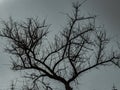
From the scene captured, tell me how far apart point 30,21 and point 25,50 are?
1999 millimetres

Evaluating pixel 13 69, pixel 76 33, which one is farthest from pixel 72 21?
pixel 13 69

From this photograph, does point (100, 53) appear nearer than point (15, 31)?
No

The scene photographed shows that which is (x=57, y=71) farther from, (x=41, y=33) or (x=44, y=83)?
(x=41, y=33)

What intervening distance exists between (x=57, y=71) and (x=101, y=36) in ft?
14.6

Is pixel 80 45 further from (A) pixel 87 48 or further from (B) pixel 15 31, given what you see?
(B) pixel 15 31

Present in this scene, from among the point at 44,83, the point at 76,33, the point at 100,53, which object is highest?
the point at 76,33

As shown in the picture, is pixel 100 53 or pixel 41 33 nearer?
pixel 41 33

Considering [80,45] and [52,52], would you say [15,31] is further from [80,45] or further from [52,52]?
[80,45]

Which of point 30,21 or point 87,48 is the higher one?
point 30,21

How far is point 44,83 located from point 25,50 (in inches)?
109

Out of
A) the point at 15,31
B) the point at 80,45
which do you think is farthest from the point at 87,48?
the point at 15,31

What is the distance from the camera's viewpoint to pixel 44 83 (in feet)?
64.9

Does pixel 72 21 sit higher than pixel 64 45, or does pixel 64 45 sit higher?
pixel 72 21

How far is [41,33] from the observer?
19531 mm
